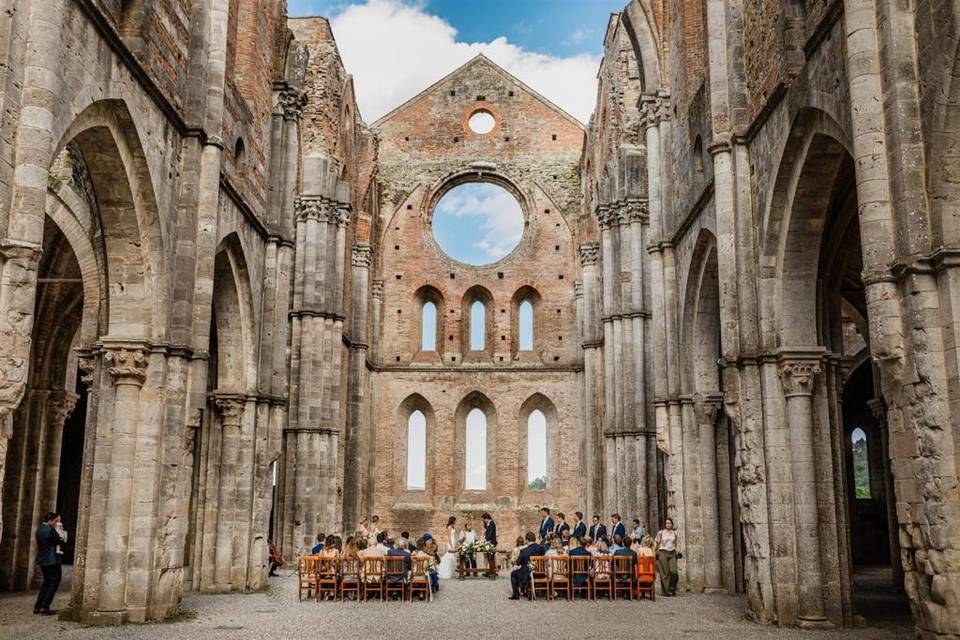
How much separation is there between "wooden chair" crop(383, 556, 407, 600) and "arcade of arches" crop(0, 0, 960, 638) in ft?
9.24

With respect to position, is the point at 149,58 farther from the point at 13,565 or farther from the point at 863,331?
the point at 863,331

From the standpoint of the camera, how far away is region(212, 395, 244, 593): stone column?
15430 mm

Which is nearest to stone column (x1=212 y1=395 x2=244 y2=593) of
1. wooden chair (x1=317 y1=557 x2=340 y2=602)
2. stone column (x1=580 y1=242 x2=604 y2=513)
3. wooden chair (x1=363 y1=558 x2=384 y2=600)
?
wooden chair (x1=317 y1=557 x2=340 y2=602)

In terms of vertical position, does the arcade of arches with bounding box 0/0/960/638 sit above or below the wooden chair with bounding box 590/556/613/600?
above

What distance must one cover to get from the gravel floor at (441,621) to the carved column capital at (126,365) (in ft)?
9.16

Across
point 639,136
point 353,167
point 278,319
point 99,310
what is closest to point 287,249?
point 278,319

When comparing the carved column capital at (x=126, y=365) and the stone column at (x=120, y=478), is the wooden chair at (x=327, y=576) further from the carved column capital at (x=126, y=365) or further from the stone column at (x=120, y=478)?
the carved column capital at (x=126, y=365)

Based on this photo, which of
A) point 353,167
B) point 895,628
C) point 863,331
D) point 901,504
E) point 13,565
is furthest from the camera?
point 353,167

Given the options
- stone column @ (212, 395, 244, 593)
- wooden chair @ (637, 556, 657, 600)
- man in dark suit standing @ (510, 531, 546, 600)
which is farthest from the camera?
stone column @ (212, 395, 244, 593)

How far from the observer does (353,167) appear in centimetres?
2809

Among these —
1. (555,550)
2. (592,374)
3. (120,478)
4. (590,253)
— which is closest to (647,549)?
(555,550)

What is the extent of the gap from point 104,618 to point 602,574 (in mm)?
7245

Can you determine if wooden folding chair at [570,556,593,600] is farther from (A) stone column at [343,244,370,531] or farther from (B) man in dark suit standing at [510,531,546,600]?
(A) stone column at [343,244,370,531]

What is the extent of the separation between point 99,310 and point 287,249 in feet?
18.8
